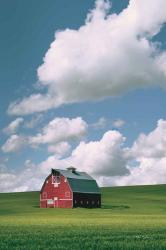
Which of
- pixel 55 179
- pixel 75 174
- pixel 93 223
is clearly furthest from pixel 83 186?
pixel 93 223

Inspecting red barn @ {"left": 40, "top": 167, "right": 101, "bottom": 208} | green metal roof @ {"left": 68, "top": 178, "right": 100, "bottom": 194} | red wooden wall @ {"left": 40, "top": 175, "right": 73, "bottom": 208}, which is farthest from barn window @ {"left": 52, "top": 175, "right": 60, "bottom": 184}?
green metal roof @ {"left": 68, "top": 178, "right": 100, "bottom": 194}

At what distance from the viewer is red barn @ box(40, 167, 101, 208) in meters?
109

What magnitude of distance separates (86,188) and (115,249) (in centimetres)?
9787

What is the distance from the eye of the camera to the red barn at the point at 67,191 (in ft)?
359

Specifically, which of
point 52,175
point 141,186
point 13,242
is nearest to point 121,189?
point 141,186

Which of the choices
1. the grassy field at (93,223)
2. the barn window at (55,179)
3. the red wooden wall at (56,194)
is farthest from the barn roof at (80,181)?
the grassy field at (93,223)

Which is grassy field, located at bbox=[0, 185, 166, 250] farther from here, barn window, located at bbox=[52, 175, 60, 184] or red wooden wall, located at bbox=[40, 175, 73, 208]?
barn window, located at bbox=[52, 175, 60, 184]

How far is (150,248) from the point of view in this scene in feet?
58.9

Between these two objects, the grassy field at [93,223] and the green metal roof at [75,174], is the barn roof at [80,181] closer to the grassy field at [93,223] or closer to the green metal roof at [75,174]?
the green metal roof at [75,174]

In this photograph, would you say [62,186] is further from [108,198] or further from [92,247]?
[92,247]

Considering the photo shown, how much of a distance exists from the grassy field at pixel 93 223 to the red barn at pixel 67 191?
3.49 meters

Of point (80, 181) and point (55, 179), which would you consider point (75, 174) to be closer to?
point (80, 181)

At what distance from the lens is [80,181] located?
11406 cm

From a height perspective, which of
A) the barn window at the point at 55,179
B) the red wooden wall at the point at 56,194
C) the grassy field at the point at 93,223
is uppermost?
the barn window at the point at 55,179
